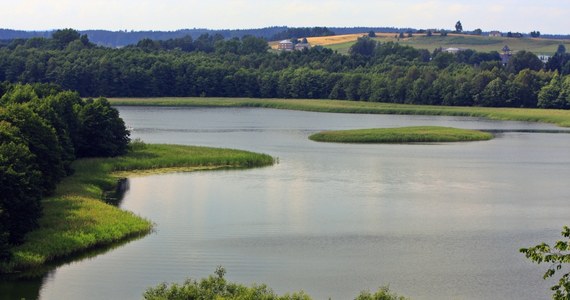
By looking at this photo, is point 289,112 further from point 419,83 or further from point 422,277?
point 422,277

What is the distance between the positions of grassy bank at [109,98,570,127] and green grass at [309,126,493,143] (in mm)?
27193

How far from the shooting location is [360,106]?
14850 cm

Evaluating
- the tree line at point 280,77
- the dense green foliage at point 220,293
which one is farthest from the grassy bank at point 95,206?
the tree line at point 280,77

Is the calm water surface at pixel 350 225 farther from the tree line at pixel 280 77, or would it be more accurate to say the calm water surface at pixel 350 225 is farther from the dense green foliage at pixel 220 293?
the tree line at pixel 280 77

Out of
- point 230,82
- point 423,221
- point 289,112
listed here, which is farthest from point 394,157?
point 230,82

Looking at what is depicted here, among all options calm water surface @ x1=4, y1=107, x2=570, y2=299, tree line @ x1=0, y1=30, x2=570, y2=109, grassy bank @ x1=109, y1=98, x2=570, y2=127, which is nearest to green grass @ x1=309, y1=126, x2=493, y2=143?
calm water surface @ x1=4, y1=107, x2=570, y2=299

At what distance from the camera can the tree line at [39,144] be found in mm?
42375

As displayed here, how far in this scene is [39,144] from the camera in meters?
53.5

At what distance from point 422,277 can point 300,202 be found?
17.8m

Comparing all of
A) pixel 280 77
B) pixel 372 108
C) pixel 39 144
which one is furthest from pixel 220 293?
pixel 280 77

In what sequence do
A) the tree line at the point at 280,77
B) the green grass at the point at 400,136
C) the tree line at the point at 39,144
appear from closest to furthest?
1. the tree line at the point at 39,144
2. the green grass at the point at 400,136
3. the tree line at the point at 280,77

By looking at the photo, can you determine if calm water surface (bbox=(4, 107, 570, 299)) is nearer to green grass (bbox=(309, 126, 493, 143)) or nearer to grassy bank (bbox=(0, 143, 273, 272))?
grassy bank (bbox=(0, 143, 273, 272))

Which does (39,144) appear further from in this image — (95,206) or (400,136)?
(400,136)

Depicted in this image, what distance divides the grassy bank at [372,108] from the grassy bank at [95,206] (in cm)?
6194
